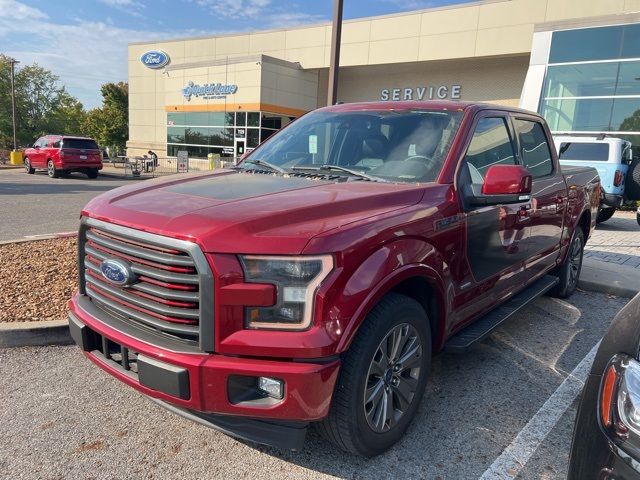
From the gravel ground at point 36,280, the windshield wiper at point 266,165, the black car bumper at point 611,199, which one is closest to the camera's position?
the windshield wiper at point 266,165

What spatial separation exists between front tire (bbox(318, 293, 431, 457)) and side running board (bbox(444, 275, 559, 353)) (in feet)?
1.15

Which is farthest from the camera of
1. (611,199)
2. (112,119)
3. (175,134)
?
(112,119)

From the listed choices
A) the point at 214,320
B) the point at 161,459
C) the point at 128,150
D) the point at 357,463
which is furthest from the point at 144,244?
the point at 128,150

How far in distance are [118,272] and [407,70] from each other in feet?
97.5

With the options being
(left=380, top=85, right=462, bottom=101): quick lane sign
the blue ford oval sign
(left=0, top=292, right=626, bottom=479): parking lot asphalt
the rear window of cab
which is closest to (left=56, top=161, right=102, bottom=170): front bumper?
the rear window of cab

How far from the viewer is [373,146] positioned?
339cm

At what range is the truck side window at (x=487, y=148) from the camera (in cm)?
326

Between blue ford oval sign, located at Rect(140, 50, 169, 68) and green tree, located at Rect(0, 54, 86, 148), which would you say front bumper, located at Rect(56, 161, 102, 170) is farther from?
green tree, located at Rect(0, 54, 86, 148)

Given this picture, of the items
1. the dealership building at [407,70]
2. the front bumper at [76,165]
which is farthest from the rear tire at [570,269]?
the front bumper at [76,165]

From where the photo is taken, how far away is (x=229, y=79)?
98.9 feet

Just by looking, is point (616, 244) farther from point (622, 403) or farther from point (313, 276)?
point (313, 276)

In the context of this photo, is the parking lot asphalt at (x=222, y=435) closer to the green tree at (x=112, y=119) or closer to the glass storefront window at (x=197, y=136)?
the glass storefront window at (x=197, y=136)

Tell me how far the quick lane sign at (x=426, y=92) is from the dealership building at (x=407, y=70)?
0.07 meters

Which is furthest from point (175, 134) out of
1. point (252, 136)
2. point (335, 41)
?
point (335, 41)
